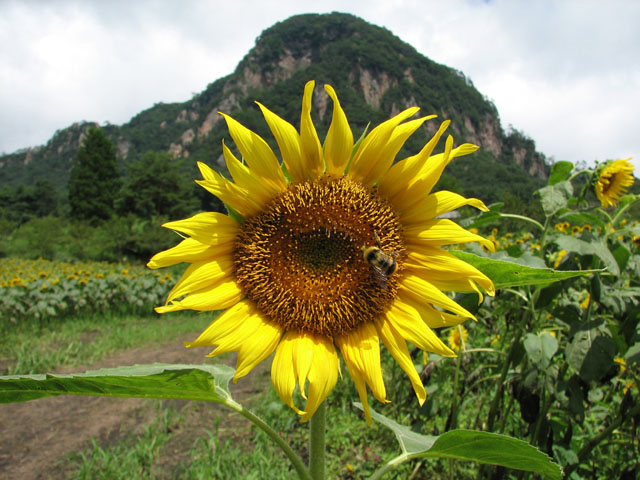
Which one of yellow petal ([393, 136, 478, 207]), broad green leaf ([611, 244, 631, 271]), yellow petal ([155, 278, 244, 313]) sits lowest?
yellow petal ([155, 278, 244, 313])

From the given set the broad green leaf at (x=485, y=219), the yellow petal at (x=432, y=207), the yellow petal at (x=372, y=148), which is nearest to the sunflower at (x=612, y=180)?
the broad green leaf at (x=485, y=219)

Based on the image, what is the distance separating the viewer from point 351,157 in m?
1.06

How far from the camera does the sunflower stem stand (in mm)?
997

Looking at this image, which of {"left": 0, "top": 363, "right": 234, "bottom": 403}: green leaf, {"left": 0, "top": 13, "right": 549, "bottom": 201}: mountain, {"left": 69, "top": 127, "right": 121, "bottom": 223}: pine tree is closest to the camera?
{"left": 0, "top": 363, "right": 234, "bottom": 403}: green leaf

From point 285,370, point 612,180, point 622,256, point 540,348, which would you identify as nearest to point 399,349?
point 285,370

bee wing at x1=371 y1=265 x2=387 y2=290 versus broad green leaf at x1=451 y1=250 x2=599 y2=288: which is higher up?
broad green leaf at x1=451 y1=250 x2=599 y2=288

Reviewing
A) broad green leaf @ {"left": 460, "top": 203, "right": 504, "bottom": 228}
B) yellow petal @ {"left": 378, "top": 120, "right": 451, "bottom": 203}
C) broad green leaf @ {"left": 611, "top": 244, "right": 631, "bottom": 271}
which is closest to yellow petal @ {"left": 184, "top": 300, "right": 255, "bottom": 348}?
yellow petal @ {"left": 378, "top": 120, "right": 451, "bottom": 203}

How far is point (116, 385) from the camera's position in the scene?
760 millimetres

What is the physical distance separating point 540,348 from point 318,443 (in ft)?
3.33

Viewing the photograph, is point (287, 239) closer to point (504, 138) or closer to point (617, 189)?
point (617, 189)

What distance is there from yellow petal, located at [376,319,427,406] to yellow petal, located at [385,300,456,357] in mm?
15

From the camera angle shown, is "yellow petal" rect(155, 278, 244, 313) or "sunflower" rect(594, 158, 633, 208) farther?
"sunflower" rect(594, 158, 633, 208)

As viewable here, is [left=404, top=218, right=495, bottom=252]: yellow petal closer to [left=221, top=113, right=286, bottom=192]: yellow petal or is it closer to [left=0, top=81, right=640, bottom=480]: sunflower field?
[left=0, top=81, right=640, bottom=480]: sunflower field

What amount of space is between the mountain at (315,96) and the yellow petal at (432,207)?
7952cm
